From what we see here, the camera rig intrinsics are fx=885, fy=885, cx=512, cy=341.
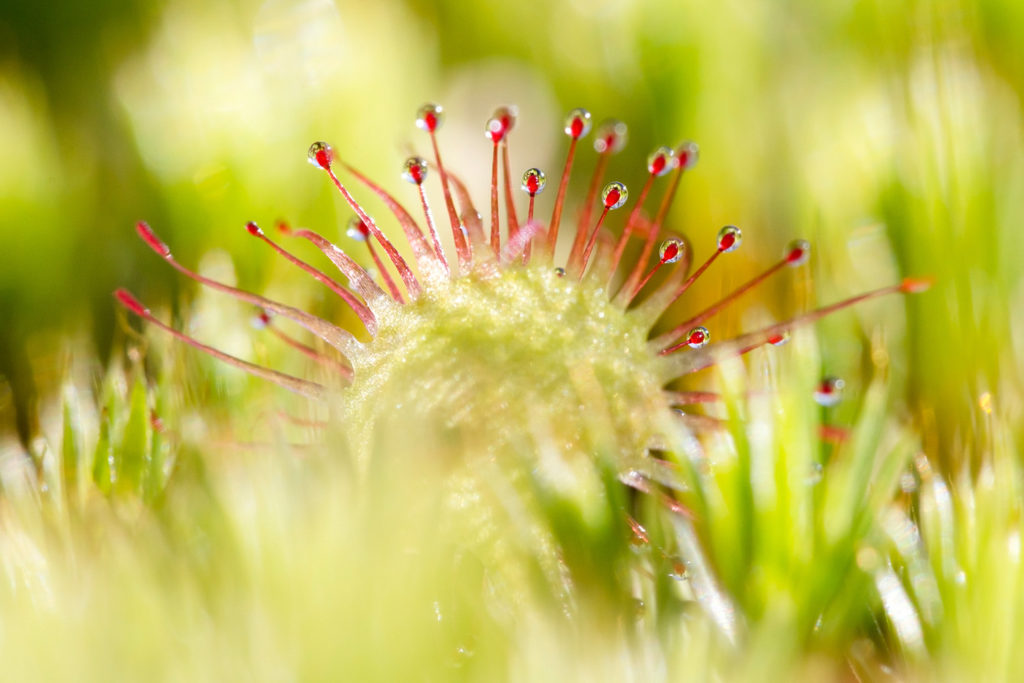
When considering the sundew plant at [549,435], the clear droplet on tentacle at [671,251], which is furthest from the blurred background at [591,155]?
the clear droplet on tentacle at [671,251]

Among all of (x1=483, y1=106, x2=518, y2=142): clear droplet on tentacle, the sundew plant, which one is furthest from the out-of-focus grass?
(x1=483, y1=106, x2=518, y2=142): clear droplet on tentacle

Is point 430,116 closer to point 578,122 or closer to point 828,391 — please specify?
point 578,122

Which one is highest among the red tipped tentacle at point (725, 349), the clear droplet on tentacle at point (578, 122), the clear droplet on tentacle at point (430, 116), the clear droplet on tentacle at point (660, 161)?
the clear droplet on tentacle at point (430, 116)

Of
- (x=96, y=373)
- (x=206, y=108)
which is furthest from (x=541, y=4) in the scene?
(x=96, y=373)

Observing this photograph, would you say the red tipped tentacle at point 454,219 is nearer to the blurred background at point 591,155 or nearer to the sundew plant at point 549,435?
the sundew plant at point 549,435

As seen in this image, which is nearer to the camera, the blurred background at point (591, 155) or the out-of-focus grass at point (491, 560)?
the out-of-focus grass at point (491, 560)

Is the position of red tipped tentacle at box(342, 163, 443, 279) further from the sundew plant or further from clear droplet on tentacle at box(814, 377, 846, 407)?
clear droplet on tentacle at box(814, 377, 846, 407)

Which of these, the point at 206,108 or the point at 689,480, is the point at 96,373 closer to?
the point at 206,108

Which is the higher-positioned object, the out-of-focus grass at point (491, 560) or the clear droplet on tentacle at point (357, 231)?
the clear droplet on tentacle at point (357, 231)

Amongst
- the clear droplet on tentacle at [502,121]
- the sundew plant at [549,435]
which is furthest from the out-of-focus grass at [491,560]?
the clear droplet on tentacle at [502,121]
